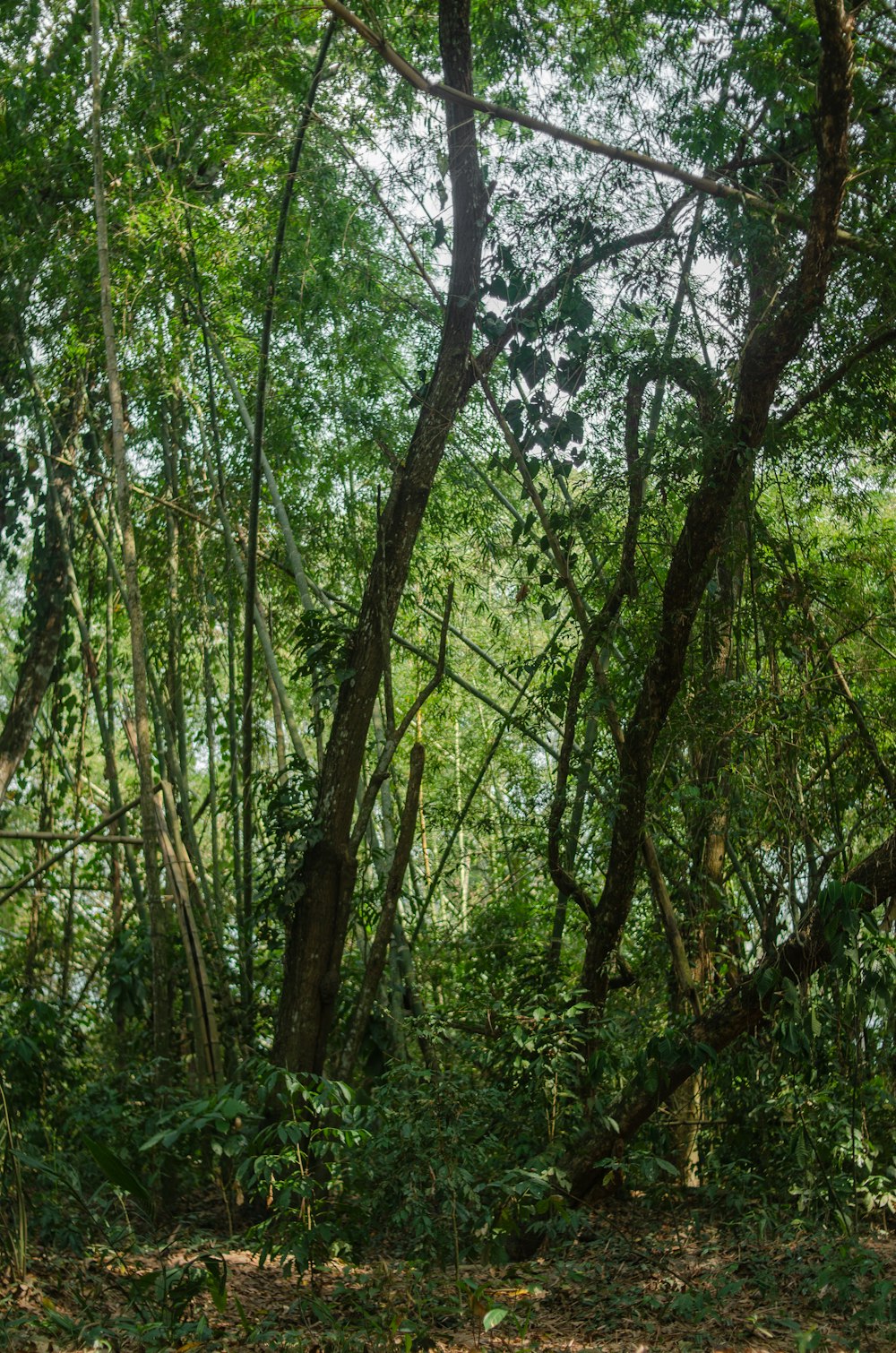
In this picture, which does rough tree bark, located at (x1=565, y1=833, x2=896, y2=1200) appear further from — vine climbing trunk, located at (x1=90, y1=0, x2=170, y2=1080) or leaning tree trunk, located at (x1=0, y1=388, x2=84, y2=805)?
leaning tree trunk, located at (x1=0, y1=388, x2=84, y2=805)

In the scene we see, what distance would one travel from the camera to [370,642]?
4.19m

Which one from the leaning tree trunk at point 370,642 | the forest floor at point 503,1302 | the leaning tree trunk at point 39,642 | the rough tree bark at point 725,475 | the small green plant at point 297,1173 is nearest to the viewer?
the forest floor at point 503,1302

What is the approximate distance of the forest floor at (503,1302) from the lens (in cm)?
250

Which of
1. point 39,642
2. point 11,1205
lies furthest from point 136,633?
point 39,642

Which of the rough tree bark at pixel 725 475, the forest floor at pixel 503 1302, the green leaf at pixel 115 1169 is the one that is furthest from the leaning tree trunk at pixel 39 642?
the green leaf at pixel 115 1169

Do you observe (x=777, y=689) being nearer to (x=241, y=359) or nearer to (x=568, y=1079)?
(x=568, y=1079)

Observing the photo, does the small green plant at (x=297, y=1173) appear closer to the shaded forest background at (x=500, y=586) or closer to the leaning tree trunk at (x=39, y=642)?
the shaded forest background at (x=500, y=586)

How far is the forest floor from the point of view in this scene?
250 cm

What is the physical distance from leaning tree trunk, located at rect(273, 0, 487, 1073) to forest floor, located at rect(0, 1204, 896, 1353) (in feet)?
2.84

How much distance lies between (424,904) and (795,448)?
2384mm

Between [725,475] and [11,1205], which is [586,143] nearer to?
[725,475]

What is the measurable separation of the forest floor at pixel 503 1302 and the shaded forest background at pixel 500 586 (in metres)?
0.10

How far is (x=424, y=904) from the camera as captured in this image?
499 centimetres

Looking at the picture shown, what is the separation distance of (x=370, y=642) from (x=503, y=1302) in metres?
2.16
